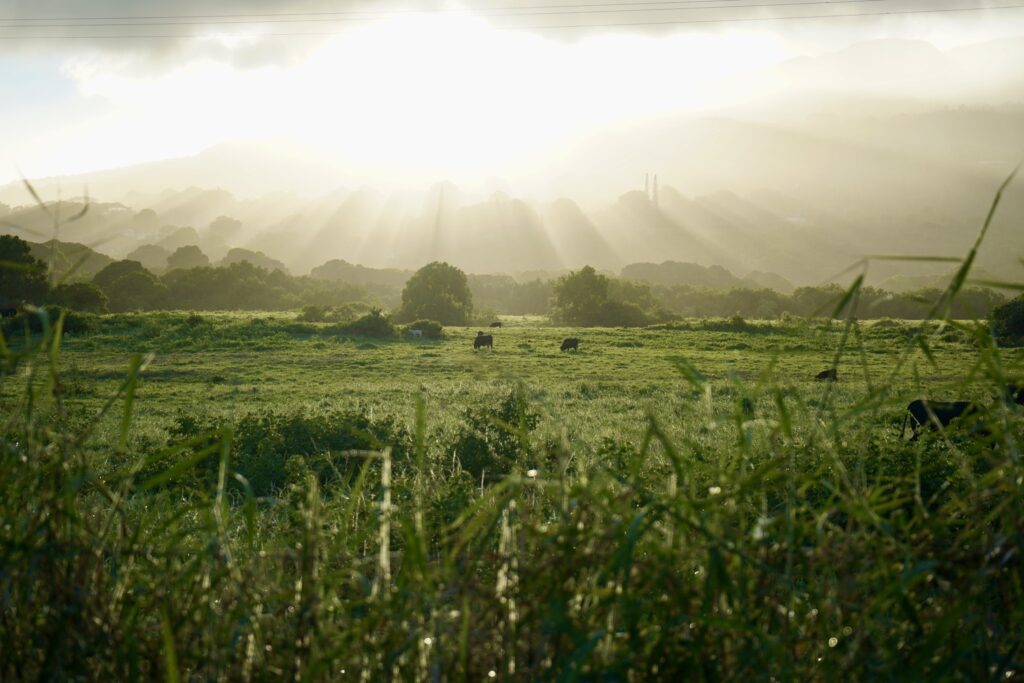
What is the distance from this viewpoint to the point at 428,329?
45938mm

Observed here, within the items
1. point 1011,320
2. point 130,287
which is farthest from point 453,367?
point 130,287

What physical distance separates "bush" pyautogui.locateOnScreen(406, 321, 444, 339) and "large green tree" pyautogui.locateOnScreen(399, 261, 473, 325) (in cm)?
1529

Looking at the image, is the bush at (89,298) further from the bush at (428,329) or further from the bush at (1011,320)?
the bush at (1011,320)

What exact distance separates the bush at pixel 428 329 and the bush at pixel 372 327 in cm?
142

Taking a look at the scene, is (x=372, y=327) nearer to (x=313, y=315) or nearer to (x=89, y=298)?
(x=313, y=315)

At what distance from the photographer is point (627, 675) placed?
1.73 metres

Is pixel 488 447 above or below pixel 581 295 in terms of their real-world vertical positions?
below

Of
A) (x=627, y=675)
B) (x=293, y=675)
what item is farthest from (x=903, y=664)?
(x=293, y=675)

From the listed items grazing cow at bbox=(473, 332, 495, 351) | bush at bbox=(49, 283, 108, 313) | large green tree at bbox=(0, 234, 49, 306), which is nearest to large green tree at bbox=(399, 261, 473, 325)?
bush at bbox=(49, 283, 108, 313)

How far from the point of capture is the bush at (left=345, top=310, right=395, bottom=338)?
145ft

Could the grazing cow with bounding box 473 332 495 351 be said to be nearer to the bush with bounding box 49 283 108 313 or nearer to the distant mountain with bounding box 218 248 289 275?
the bush with bounding box 49 283 108 313

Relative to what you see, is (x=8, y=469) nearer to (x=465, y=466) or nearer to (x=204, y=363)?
(x=465, y=466)

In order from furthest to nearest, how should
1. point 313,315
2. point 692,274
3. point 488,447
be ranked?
1. point 692,274
2. point 313,315
3. point 488,447

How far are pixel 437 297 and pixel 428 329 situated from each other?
17.8m
